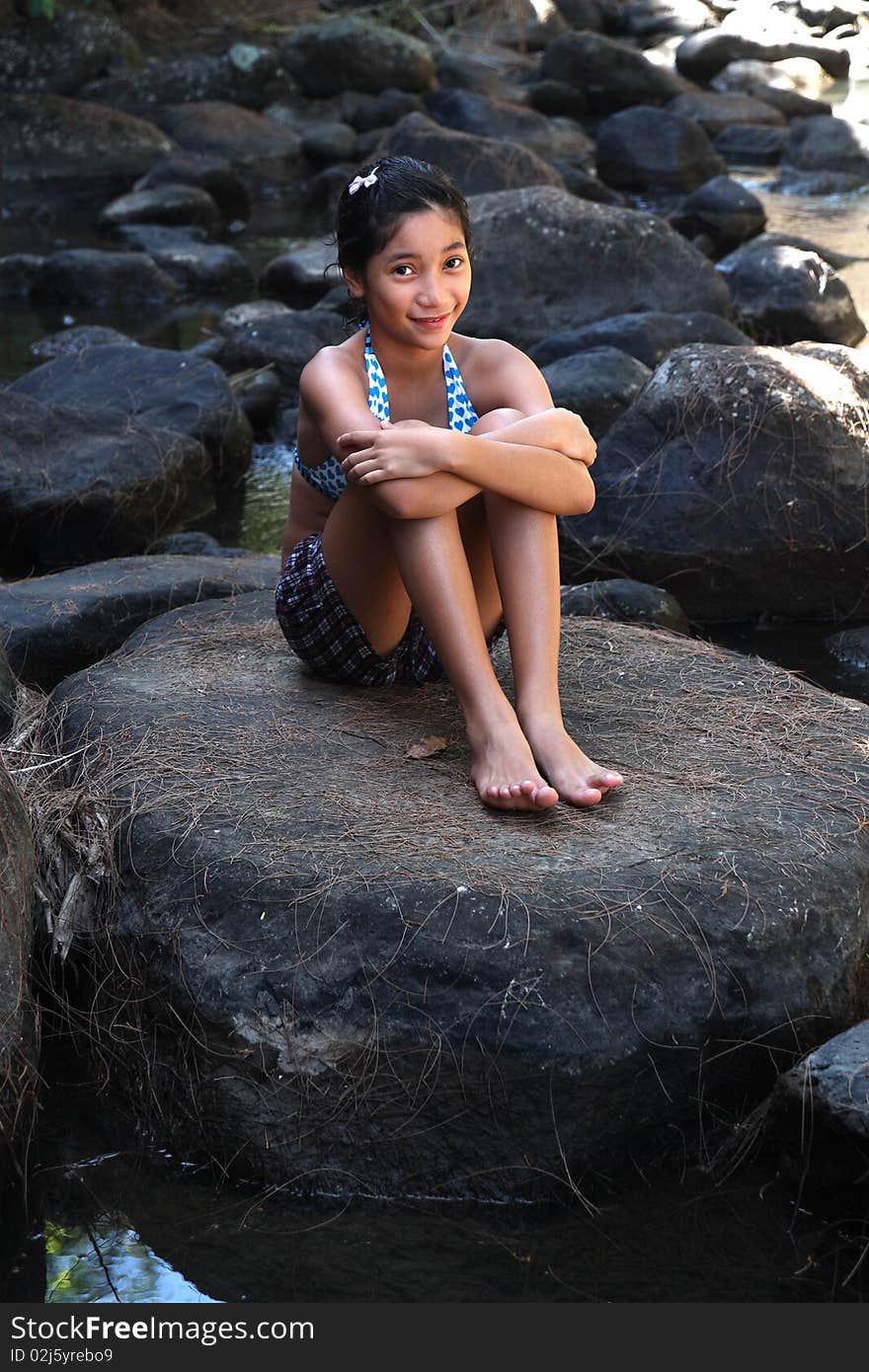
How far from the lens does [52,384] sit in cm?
691

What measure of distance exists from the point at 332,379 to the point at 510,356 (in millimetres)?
411

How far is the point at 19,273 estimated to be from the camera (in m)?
10.2

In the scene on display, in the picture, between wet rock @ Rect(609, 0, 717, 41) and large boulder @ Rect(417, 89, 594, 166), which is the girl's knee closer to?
large boulder @ Rect(417, 89, 594, 166)

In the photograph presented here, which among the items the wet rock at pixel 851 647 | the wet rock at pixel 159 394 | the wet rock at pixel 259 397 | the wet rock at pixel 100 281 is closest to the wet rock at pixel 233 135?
the wet rock at pixel 100 281

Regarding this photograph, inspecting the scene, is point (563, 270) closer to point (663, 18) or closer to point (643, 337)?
point (643, 337)

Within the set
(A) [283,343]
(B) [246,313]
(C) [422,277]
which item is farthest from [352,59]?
(C) [422,277]

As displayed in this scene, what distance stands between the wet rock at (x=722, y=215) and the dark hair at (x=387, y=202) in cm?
833

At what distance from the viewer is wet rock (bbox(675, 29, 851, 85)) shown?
17375mm

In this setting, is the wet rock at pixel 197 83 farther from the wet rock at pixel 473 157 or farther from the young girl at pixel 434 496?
the young girl at pixel 434 496

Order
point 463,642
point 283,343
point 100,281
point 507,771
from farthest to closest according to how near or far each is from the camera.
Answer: point 100,281
point 283,343
point 463,642
point 507,771

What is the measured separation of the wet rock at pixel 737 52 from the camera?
57.0 ft

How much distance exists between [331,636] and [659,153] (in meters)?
10.9

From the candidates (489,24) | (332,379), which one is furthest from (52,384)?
(489,24)

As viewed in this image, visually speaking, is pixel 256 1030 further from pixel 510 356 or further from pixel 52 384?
pixel 52 384
